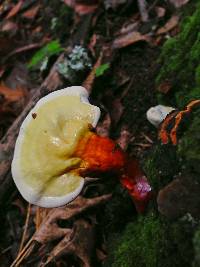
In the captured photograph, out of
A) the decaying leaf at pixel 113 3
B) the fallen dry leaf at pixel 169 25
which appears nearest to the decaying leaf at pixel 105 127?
the fallen dry leaf at pixel 169 25

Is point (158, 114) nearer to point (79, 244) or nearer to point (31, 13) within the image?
point (79, 244)

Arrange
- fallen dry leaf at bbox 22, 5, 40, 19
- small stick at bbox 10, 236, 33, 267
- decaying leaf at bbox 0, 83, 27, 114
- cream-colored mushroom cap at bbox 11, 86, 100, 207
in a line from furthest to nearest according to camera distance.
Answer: fallen dry leaf at bbox 22, 5, 40, 19 → decaying leaf at bbox 0, 83, 27, 114 → small stick at bbox 10, 236, 33, 267 → cream-colored mushroom cap at bbox 11, 86, 100, 207

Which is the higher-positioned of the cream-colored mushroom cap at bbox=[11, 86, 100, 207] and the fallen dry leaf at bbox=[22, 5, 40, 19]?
the cream-colored mushroom cap at bbox=[11, 86, 100, 207]

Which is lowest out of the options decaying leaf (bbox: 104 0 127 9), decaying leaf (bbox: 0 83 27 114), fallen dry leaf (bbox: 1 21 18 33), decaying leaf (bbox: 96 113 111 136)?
decaying leaf (bbox: 96 113 111 136)

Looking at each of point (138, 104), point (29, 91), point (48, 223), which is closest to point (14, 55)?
point (29, 91)

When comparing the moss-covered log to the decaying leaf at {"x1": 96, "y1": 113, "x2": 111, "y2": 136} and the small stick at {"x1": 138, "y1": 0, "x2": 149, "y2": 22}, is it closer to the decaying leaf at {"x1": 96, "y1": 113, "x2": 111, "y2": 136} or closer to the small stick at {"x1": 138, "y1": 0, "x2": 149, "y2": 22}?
the decaying leaf at {"x1": 96, "y1": 113, "x2": 111, "y2": 136}

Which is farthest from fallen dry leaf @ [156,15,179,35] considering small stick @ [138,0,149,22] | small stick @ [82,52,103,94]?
small stick @ [82,52,103,94]
